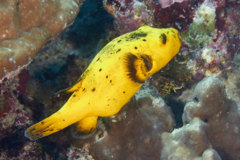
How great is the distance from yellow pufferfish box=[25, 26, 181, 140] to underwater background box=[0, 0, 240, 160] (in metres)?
0.64

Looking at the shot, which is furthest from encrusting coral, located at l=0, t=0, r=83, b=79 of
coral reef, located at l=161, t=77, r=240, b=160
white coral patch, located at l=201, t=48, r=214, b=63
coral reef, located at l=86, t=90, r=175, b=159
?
white coral patch, located at l=201, t=48, r=214, b=63

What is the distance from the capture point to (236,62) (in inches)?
168

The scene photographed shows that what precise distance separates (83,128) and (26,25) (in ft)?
Answer: 5.64

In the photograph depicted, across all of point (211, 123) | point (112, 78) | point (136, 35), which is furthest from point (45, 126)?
point (211, 123)

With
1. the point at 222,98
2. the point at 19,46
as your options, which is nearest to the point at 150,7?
the point at 222,98

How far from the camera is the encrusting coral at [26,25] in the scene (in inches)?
79.0

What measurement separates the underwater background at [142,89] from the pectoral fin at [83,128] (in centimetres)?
44

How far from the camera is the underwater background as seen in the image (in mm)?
2426

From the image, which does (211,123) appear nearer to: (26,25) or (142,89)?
(142,89)

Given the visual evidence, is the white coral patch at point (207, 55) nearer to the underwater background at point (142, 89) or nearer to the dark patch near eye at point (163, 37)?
the underwater background at point (142, 89)

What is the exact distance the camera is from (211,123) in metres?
2.84

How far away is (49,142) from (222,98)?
320 centimetres

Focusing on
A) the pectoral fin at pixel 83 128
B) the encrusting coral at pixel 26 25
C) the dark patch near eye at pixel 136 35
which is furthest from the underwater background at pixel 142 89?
the dark patch near eye at pixel 136 35

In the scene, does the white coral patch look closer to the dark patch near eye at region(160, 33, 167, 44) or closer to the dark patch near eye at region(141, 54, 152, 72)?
the dark patch near eye at region(160, 33, 167, 44)
